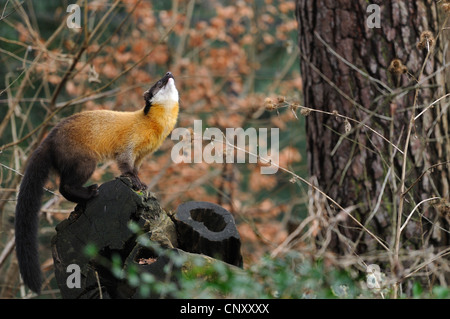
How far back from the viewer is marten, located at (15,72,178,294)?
12.0 ft

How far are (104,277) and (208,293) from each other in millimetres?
725

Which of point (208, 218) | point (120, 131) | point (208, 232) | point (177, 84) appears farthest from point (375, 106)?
point (177, 84)

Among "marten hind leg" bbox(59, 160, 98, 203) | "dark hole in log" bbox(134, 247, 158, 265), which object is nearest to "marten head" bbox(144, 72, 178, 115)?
"marten hind leg" bbox(59, 160, 98, 203)

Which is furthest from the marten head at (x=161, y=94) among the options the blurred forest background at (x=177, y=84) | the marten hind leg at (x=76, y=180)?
the blurred forest background at (x=177, y=84)

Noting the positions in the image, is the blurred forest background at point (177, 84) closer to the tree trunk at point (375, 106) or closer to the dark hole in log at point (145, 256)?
the tree trunk at point (375, 106)

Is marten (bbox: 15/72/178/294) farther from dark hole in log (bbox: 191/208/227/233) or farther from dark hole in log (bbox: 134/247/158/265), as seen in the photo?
dark hole in log (bbox: 134/247/158/265)

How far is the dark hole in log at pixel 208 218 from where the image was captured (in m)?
3.87

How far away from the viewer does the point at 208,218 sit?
3.91 metres

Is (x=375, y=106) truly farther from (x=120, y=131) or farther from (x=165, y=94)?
(x=120, y=131)

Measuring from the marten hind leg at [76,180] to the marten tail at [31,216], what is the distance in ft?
0.42

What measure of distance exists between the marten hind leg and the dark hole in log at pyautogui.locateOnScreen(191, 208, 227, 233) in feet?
2.20
